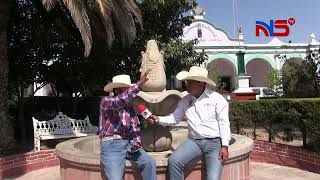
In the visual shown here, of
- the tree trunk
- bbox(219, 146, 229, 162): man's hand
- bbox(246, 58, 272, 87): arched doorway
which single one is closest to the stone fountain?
bbox(219, 146, 229, 162): man's hand

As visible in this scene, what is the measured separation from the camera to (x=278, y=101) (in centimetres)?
888

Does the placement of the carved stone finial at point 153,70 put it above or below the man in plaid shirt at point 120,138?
above

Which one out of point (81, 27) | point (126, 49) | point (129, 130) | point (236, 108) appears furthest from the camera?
point (126, 49)

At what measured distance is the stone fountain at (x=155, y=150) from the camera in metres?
5.10

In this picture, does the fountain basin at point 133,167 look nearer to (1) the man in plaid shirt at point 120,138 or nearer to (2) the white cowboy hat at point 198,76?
(1) the man in plaid shirt at point 120,138

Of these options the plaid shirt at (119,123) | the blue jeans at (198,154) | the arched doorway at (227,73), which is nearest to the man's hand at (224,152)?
the blue jeans at (198,154)

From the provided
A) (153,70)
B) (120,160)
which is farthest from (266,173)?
(120,160)

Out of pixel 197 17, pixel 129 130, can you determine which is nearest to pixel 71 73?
pixel 129 130

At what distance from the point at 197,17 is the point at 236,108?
27543 millimetres

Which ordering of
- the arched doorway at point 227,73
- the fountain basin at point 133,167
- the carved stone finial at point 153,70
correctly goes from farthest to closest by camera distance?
the arched doorway at point 227,73
the carved stone finial at point 153,70
the fountain basin at point 133,167

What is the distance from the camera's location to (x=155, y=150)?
6.53 m

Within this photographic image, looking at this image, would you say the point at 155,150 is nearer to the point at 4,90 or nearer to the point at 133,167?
the point at 133,167

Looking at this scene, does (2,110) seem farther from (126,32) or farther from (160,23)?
(160,23)

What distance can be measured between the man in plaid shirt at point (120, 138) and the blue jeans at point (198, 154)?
10.6 inches
